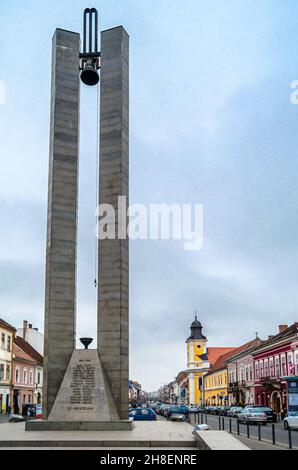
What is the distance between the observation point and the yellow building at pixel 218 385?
10006cm

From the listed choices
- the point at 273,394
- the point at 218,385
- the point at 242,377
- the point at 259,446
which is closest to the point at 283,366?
the point at 273,394

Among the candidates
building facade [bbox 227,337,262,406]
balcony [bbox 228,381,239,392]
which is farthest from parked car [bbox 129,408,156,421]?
balcony [bbox 228,381,239,392]

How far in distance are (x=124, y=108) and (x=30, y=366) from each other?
52090 mm

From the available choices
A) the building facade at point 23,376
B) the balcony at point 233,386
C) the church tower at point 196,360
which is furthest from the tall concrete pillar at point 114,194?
the church tower at point 196,360

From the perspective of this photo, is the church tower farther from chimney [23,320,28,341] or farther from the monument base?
the monument base

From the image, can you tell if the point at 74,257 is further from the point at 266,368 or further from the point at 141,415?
the point at 266,368

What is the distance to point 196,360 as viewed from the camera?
146 meters

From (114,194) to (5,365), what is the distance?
41.4m

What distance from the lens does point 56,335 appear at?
23016 mm

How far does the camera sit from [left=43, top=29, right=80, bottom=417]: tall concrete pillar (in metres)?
22.9
